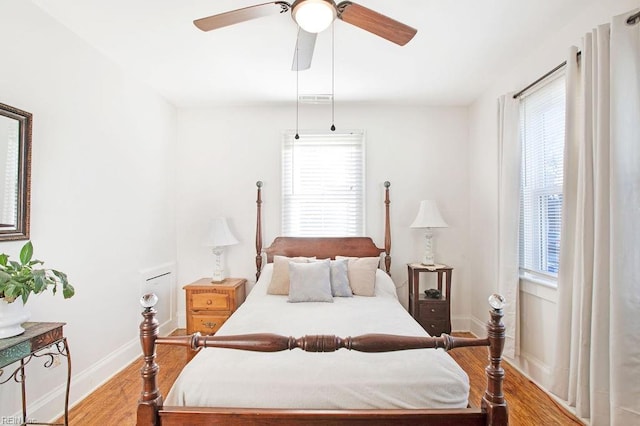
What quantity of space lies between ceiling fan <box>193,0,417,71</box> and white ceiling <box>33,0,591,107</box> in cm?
37

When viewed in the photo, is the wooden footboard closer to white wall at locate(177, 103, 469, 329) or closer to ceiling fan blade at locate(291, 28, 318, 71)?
ceiling fan blade at locate(291, 28, 318, 71)

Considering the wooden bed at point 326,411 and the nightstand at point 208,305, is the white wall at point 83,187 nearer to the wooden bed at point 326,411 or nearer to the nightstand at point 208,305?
the nightstand at point 208,305

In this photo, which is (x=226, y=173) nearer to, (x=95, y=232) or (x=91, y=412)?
(x=95, y=232)

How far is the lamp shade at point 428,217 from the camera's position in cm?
352

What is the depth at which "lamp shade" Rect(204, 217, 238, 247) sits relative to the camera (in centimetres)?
355

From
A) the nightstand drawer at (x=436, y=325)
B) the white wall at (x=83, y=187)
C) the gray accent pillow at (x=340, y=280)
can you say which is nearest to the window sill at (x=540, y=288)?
the nightstand drawer at (x=436, y=325)

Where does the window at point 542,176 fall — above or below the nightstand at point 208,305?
above

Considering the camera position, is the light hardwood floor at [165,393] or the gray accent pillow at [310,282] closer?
the light hardwood floor at [165,393]

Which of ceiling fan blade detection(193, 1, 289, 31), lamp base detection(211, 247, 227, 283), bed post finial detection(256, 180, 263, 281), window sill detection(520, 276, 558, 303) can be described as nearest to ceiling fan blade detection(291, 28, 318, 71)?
ceiling fan blade detection(193, 1, 289, 31)

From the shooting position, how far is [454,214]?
12.9ft

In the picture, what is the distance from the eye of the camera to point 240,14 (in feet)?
5.72

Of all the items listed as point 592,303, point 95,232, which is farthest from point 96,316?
point 592,303

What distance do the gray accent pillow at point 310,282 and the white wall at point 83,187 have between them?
156 cm

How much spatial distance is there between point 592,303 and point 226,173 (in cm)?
357
